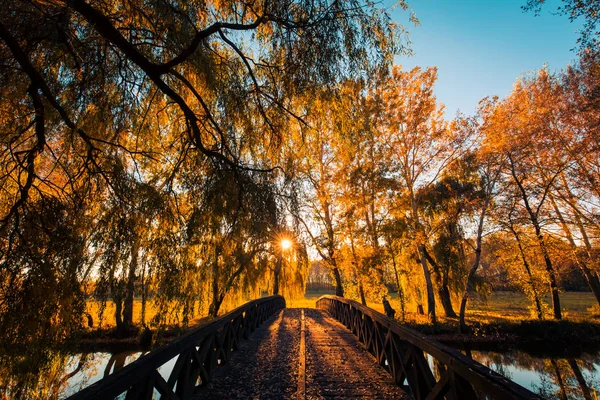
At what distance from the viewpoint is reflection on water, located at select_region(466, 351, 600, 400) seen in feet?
26.4

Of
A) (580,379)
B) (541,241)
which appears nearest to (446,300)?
(541,241)

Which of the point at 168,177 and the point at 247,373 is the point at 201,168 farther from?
the point at 247,373

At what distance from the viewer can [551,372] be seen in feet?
31.9

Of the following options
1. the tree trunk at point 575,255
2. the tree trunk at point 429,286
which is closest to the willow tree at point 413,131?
the tree trunk at point 429,286

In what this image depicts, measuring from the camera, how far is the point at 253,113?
15.0 ft

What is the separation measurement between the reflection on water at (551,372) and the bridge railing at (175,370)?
350 inches

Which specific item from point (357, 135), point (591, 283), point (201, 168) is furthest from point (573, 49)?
point (591, 283)

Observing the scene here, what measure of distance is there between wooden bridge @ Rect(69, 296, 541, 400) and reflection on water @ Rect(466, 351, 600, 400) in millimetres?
6214

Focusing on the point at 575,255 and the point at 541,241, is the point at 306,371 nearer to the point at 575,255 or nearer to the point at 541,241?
the point at 541,241

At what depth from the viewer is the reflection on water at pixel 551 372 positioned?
804 centimetres

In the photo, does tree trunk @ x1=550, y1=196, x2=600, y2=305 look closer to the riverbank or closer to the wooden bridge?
the riverbank

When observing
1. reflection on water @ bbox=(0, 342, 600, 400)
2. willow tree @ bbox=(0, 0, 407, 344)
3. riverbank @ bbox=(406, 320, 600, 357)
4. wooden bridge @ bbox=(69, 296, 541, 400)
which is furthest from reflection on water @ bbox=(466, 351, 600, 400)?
willow tree @ bbox=(0, 0, 407, 344)

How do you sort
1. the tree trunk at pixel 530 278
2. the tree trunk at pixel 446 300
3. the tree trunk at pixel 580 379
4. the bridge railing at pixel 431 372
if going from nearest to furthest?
1. the bridge railing at pixel 431 372
2. the tree trunk at pixel 580 379
3. the tree trunk at pixel 530 278
4. the tree trunk at pixel 446 300

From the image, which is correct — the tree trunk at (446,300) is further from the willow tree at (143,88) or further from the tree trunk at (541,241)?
the willow tree at (143,88)
